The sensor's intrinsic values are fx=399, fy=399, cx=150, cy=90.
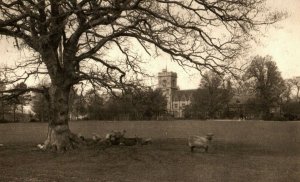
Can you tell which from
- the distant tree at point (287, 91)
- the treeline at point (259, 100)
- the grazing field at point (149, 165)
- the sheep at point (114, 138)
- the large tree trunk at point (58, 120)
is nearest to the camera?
the grazing field at point (149, 165)

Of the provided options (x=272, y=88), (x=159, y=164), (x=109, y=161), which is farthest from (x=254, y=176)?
(x=272, y=88)

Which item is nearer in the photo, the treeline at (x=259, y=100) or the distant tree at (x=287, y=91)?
the treeline at (x=259, y=100)

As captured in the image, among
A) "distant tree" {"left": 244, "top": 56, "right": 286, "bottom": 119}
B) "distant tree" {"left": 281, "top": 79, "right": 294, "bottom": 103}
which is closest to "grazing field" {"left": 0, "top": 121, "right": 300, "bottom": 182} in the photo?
"distant tree" {"left": 244, "top": 56, "right": 286, "bottom": 119}

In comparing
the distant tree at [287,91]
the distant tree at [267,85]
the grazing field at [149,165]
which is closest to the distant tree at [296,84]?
the distant tree at [287,91]

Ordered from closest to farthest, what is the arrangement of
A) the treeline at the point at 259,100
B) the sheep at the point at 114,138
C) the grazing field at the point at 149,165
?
the grazing field at the point at 149,165, the sheep at the point at 114,138, the treeline at the point at 259,100

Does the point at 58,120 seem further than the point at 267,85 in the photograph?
No

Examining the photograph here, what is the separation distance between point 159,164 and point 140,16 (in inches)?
304

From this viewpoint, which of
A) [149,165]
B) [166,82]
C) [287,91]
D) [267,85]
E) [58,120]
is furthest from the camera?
[287,91]

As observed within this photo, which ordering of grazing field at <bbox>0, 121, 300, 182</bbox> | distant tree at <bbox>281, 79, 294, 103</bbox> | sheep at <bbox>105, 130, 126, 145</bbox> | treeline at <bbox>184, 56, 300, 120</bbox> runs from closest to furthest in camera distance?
grazing field at <bbox>0, 121, 300, 182</bbox> → sheep at <bbox>105, 130, 126, 145</bbox> → treeline at <bbox>184, 56, 300, 120</bbox> → distant tree at <bbox>281, 79, 294, 103</bbox>

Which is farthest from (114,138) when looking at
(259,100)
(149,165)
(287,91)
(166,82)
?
(287,91)

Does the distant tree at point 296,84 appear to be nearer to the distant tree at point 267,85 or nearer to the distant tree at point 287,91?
the distant tree at point 287,91

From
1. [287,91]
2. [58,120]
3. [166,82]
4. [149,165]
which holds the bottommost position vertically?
[149,165]

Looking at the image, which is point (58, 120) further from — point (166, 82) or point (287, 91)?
point (287, 91)

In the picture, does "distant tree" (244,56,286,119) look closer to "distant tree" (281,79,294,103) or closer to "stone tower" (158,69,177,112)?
"distant tree" (281,79,294,103)
